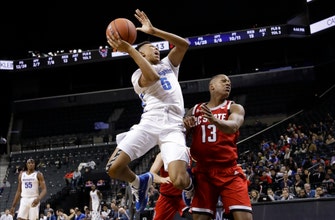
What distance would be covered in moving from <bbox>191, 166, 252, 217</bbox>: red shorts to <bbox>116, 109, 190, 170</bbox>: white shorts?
0.31 meters

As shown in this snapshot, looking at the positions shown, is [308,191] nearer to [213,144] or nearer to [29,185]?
[29,185]

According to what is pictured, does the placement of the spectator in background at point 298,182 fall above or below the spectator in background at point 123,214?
above

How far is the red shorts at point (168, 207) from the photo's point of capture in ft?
21.2

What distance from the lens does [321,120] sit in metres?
22.6

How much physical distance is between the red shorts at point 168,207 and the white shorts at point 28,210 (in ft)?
14.4

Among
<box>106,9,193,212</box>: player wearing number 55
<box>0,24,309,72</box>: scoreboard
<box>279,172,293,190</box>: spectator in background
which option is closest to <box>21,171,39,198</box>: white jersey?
<box>106,9,193,212</box>: player wearing number 55

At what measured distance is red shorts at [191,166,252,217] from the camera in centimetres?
548

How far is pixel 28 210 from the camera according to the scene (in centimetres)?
1018

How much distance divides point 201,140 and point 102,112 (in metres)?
24.9

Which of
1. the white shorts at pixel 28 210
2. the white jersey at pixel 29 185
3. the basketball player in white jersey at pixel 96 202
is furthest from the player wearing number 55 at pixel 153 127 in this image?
the basketball player in white jersey at pixel 96 202

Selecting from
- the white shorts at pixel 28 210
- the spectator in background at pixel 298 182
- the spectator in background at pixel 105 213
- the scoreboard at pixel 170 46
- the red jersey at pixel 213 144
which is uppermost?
the scoreboard at pixel 170 46

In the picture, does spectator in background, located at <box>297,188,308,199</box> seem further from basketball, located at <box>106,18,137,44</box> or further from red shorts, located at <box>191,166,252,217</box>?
basketball, located at <box>106,18,137,44</box>

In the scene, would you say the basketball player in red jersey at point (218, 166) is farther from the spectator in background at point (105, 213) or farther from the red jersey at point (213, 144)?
the spectator in background at point (105, 213)

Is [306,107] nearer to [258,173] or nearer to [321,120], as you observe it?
[321,120]
